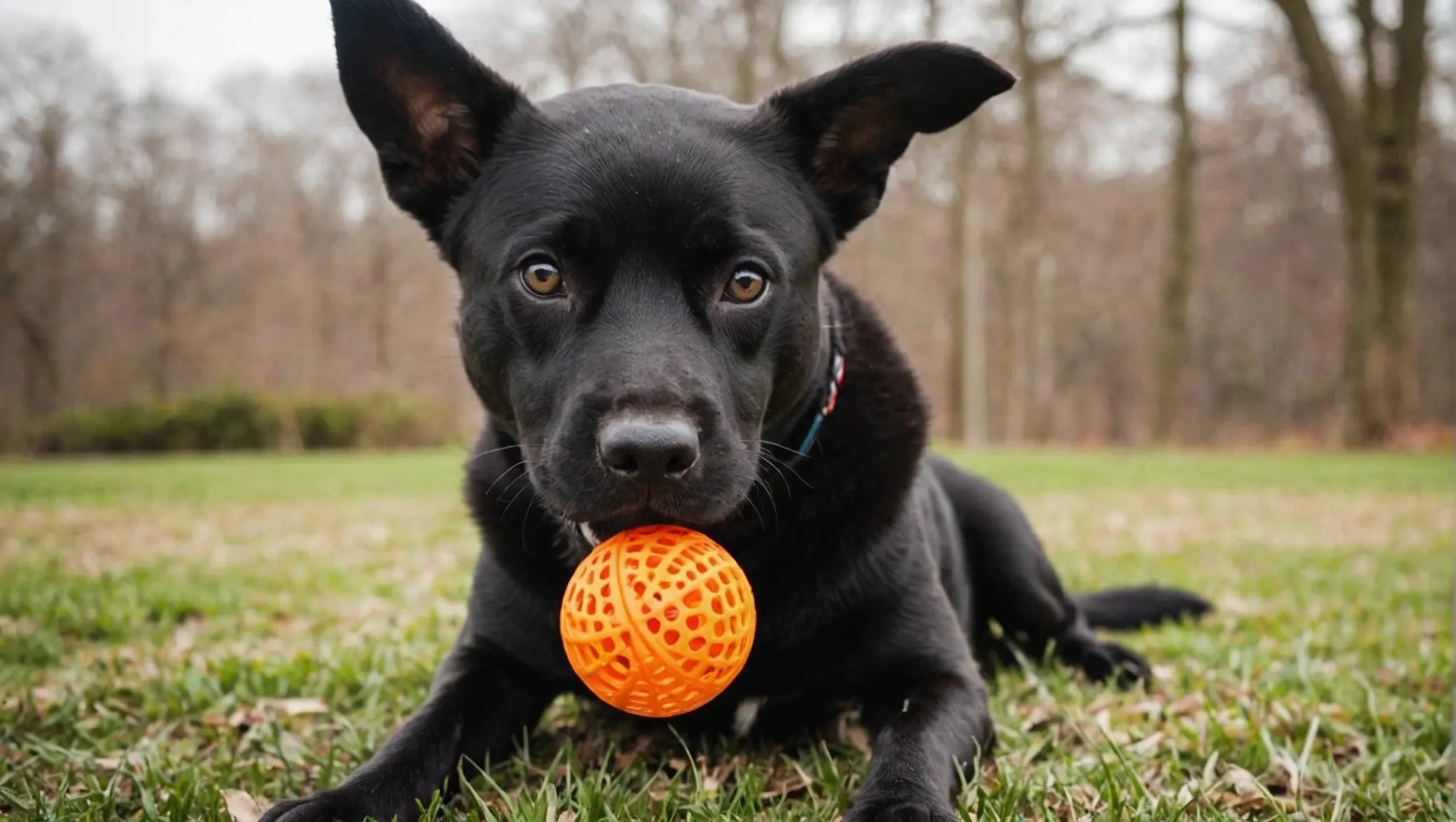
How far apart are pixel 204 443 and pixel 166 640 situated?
81.4 ft

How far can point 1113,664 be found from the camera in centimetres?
348

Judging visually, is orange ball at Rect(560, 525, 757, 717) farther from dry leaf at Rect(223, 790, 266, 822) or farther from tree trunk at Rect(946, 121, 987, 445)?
tree trunk at Rect(946, 121, 987, 445)

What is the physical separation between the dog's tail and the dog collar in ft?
6.38

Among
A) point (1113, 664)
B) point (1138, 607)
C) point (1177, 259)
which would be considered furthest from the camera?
point (1177, 259)

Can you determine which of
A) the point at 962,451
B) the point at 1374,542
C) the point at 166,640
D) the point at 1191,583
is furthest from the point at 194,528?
the point at 962,451

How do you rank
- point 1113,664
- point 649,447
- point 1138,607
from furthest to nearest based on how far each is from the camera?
point 1138,607 < point 1113,664 < point 649,447

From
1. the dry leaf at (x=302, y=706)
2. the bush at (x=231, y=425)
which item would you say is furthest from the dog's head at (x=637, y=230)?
the bush at (x=231, y=425)

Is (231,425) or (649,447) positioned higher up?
(649,447)

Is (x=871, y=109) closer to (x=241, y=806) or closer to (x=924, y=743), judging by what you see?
(x=924, y=743)

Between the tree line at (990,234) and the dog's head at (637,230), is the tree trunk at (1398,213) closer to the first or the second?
the tree line at (990,234)

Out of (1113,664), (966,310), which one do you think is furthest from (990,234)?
(1113,664)

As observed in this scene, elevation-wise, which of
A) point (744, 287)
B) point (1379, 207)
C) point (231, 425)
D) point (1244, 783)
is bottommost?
point (231, 425)

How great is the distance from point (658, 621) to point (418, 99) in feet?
5.19

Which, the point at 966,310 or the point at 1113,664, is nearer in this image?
the point at 1113,664
